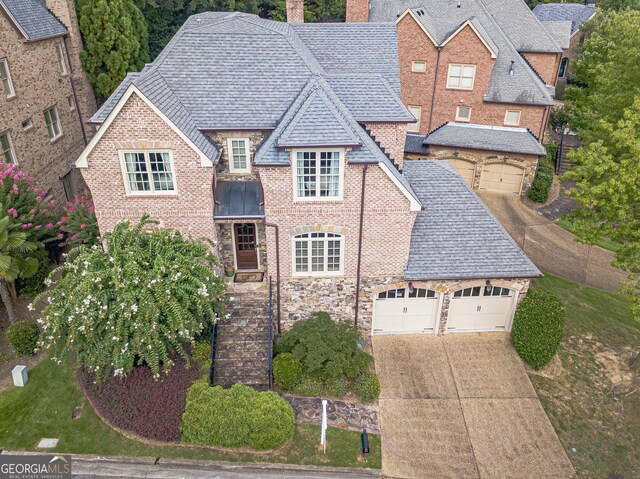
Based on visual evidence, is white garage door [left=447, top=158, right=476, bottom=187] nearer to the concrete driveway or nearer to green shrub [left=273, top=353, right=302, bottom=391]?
the concrete driveway

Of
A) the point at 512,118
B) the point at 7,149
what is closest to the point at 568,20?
the point at 512,118

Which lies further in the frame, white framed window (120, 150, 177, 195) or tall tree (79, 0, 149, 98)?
tall tree (79, 0, 149, 98)

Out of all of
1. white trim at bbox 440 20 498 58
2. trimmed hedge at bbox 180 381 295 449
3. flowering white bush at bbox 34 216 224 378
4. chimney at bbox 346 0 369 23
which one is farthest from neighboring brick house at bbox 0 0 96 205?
white trim at bbox 440 20 498 58

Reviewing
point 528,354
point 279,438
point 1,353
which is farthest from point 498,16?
point 1,353

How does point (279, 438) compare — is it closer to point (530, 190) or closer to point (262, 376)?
point (262, 376)

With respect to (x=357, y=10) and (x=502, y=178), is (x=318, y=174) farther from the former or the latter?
(x=357, y=10)
